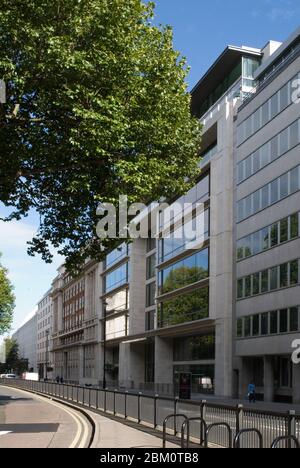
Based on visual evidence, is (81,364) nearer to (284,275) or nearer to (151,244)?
(151,244)

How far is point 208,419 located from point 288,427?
11.2ft

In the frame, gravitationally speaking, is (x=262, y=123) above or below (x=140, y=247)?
above

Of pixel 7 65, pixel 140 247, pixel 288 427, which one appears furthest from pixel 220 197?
pixel 288 427

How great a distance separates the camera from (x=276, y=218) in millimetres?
40312

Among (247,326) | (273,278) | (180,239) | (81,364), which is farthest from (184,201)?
(81,364)

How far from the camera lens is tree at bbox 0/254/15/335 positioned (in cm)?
7206

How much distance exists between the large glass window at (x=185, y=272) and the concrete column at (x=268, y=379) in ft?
33.7

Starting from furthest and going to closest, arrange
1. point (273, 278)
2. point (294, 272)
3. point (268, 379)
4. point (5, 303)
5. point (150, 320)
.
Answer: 1. point (5, 303)
2. point (150, 320)
3. point (268, 379)
4. point (273, 278)
5. point (294, 272)

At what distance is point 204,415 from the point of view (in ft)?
43.3

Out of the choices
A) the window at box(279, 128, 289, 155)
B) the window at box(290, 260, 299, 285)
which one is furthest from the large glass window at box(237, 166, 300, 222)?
the window at box(290, 260, 299, 285)

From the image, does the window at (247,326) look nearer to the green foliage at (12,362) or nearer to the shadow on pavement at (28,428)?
the shadow on pavement at (28,428)

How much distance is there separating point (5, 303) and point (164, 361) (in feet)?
83.9

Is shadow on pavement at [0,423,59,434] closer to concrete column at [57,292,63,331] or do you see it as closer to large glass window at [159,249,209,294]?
large glass window at [159,249,209,294]
